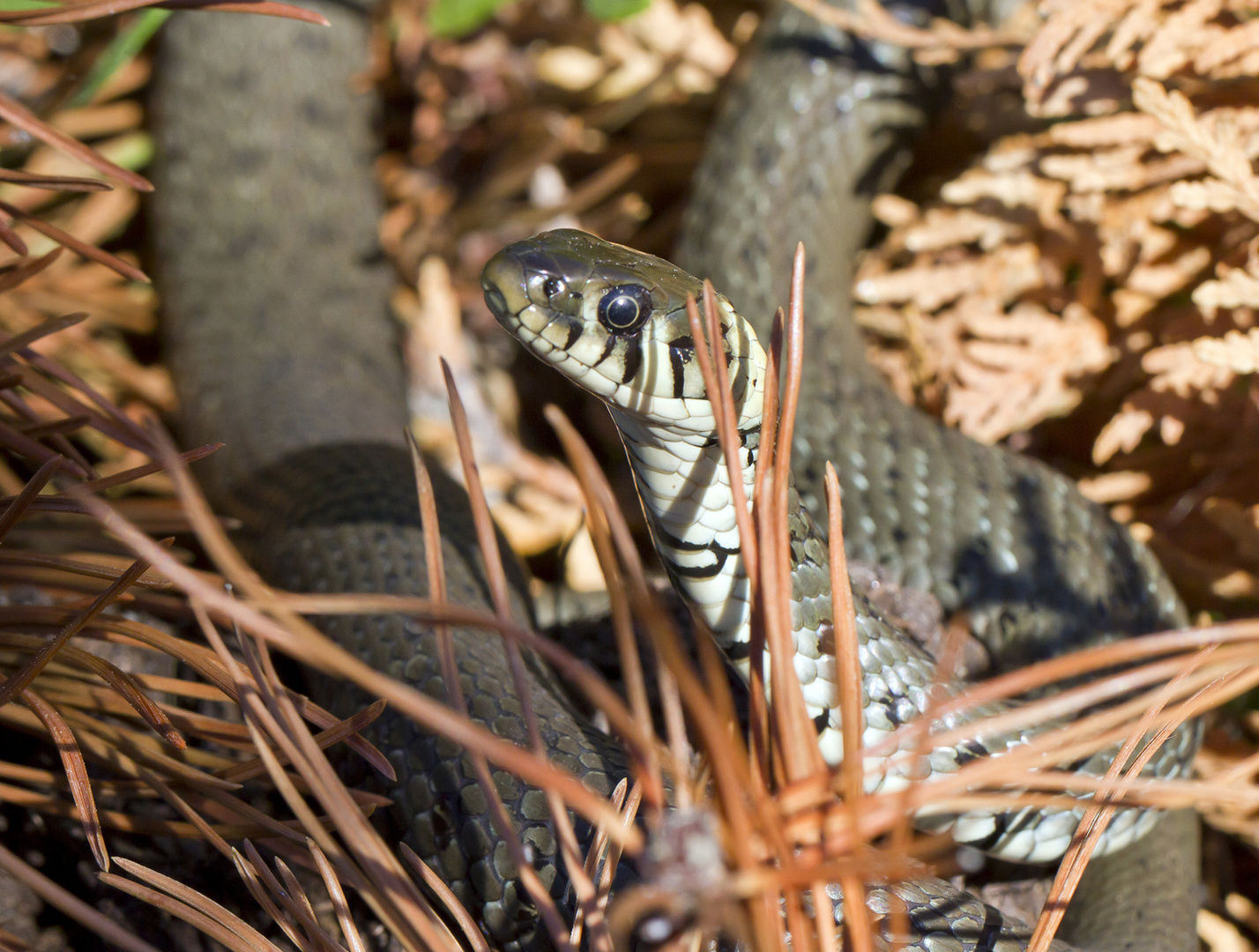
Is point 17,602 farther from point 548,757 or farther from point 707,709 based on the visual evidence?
point 707,709

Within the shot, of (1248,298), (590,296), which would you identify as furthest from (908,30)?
(590,296)

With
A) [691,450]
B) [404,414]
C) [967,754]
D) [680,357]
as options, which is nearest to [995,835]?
[967,754]

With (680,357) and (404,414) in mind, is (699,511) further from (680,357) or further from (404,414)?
(404,414)

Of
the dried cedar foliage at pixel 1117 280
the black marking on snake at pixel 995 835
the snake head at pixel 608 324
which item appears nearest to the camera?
the snake head at pixel 608 324

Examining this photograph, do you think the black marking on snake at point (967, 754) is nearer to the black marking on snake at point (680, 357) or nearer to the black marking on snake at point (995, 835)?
the black marking on snake at point (995, 835)

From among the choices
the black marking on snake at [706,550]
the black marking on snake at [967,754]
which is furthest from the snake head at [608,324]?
the black marking on snake at [967,754]

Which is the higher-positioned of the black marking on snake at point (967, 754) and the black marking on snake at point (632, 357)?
the black marking on snake at point (632, 357)

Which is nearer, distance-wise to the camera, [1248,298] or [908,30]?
[1248,298]
